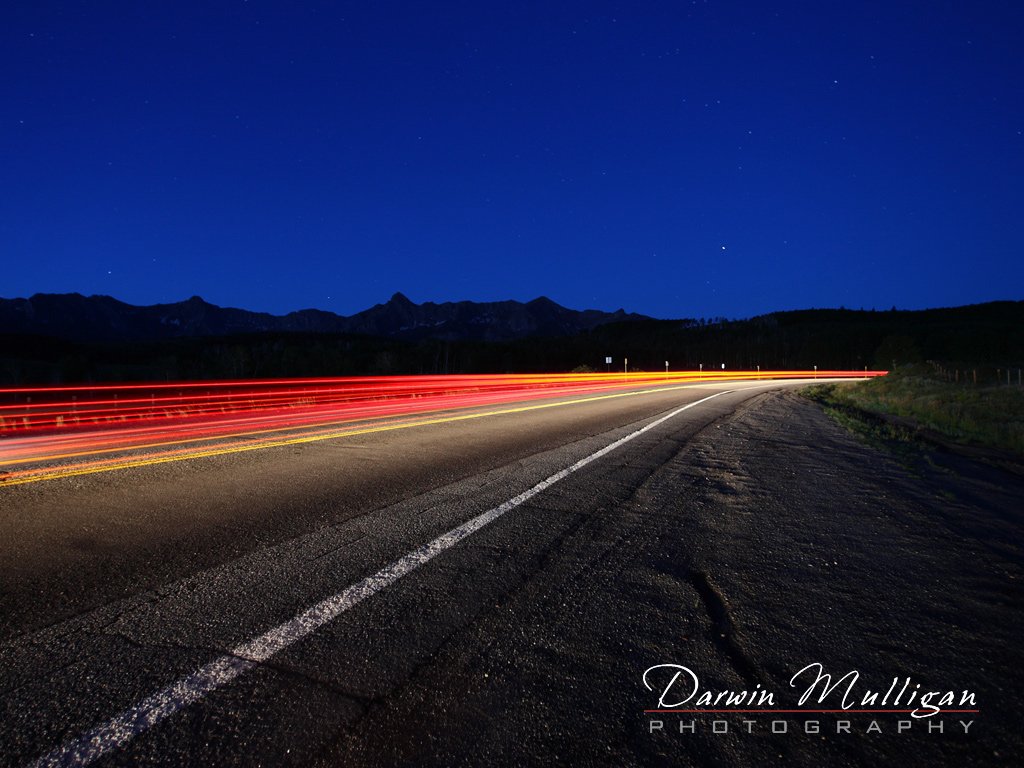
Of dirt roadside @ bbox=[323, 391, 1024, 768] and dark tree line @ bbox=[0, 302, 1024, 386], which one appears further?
dark tree line @ bbox=[0, 302, 1024, 386]

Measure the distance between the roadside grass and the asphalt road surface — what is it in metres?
6.46

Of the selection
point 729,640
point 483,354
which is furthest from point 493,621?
point 483,354

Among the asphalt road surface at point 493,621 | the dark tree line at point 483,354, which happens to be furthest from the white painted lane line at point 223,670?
the dark tree line at point 483,354

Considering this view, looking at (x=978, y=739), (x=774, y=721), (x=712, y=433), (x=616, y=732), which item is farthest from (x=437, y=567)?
(x=712, y=433)

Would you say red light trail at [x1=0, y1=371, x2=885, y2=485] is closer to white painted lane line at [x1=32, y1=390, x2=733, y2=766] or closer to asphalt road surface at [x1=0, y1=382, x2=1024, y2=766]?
asphalt road surface at [x1=0, y1=382, x2=1024, y2=766]

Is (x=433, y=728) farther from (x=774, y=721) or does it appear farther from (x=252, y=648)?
(x=774, y=721)

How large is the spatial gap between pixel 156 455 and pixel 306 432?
2623mm

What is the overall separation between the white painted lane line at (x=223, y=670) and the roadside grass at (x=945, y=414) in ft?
33.4

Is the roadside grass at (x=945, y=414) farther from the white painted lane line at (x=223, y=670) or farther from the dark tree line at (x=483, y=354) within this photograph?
the dark tree line at (x=483, y=354)

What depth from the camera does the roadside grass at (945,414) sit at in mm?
10266

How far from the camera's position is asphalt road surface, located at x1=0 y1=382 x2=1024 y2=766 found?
5.64ft

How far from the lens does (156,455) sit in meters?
6.63

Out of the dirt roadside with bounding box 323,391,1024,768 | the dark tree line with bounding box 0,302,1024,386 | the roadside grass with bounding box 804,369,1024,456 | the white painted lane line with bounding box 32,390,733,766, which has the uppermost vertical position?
the dark tree line with bounding box 0,302,1024,386

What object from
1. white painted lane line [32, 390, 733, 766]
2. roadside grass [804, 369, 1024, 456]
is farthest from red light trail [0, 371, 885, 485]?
roadside grass [804, 369, 1024, 456]
